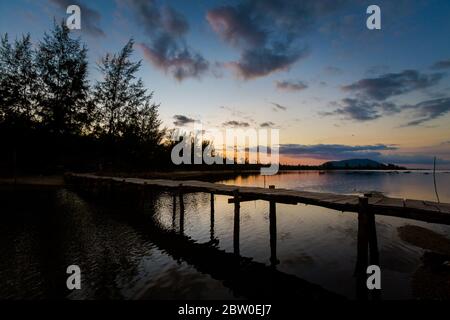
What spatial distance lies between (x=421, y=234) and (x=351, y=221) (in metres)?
4.48

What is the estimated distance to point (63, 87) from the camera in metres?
37.7

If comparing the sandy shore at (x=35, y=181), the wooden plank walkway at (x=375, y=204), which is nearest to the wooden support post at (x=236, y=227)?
the wooden plank walkway at (x=375, y=204)

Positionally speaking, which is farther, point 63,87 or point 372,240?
point 63,87

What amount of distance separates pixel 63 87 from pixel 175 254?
37.2 metres

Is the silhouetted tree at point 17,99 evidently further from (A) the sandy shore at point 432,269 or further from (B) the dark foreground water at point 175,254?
(A) the sandy shore at point 432,269

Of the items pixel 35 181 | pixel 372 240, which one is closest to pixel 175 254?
pixel 372 240

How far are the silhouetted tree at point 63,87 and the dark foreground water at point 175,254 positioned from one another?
21503mm

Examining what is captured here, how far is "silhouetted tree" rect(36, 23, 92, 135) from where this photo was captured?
1432 inches

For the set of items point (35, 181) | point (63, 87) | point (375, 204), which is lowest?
point (35, 181)

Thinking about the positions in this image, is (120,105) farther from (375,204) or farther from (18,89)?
(375,204)

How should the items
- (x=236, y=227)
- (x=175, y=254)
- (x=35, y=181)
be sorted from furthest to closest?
(x=35, y=181) → (x=236, y=227) → (x=175, y=254)

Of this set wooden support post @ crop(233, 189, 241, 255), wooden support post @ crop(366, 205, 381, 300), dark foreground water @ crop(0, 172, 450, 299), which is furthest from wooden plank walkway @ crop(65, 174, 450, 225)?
dark foreground water @ crop(0, 172, 450, 299)

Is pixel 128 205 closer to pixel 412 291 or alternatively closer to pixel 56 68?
pixel 412 291

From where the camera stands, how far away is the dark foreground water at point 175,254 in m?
7.82
